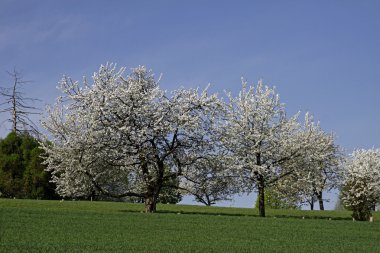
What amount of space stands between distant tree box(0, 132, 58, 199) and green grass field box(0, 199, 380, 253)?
25695mm

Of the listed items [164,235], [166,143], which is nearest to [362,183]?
[166,143]

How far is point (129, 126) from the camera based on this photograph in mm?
30469

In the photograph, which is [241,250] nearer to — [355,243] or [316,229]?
[355,243]

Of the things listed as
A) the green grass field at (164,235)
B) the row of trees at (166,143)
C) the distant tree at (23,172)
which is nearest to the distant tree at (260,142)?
the row of trees at (166,143)

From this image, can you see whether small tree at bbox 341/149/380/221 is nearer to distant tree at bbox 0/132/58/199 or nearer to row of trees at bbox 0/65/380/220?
row of trees at bbox 0/65/380/220

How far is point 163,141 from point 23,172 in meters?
22.9

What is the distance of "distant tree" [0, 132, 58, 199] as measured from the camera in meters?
49.4

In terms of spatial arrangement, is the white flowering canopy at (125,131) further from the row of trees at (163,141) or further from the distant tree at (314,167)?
the distant tree at (314,167)

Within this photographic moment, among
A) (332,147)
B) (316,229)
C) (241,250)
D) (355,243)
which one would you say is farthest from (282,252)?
(332,147)

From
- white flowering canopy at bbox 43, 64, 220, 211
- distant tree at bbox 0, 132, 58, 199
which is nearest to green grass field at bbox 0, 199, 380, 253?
white flowering canopy at bbox 43, 64, 220, 211

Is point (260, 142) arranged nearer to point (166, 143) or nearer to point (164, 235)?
point (166, 143)

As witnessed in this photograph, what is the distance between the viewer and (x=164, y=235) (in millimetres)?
18141

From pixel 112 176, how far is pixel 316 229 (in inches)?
595

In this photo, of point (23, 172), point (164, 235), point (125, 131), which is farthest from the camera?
point (23, 172)
